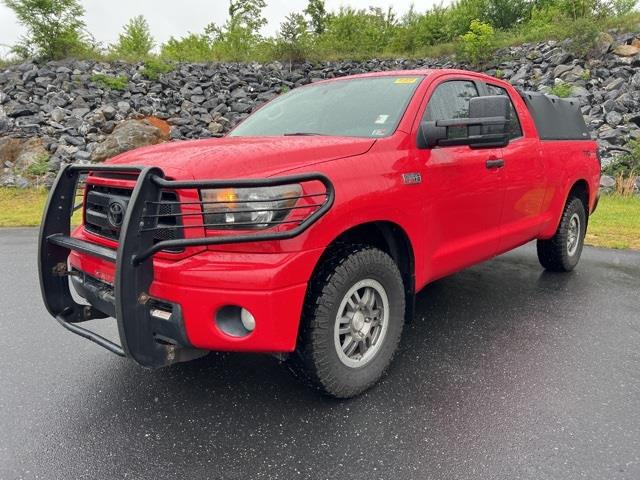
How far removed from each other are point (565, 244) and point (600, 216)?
439 centimetres

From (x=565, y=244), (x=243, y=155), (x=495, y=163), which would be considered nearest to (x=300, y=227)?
(x=243, y=155)

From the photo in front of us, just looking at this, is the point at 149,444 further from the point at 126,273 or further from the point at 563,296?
the point at 563,296

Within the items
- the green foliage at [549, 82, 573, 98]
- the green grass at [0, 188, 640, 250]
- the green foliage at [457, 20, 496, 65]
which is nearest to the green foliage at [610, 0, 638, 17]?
the green foliage at [457, 20, 496, 65]

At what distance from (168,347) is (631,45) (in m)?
17.1

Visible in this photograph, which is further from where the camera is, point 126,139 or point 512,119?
point 126,139

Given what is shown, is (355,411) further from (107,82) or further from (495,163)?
(107,82)

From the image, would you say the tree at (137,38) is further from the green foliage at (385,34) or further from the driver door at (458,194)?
the driver door at (458,194)

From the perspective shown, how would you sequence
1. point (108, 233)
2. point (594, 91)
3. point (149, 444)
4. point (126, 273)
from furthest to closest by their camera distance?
point (594, 91) < point (108, 233) < point (149, 444) < point (126, 273)

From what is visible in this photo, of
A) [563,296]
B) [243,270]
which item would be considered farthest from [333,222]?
[563,296]

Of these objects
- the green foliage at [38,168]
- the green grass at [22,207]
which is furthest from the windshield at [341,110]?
the green foliage at [38,168]

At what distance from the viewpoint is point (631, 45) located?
48.4ft

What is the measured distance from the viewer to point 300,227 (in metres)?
2.26

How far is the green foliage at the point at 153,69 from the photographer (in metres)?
17.5

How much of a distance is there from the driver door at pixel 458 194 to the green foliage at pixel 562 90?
11.7 m
